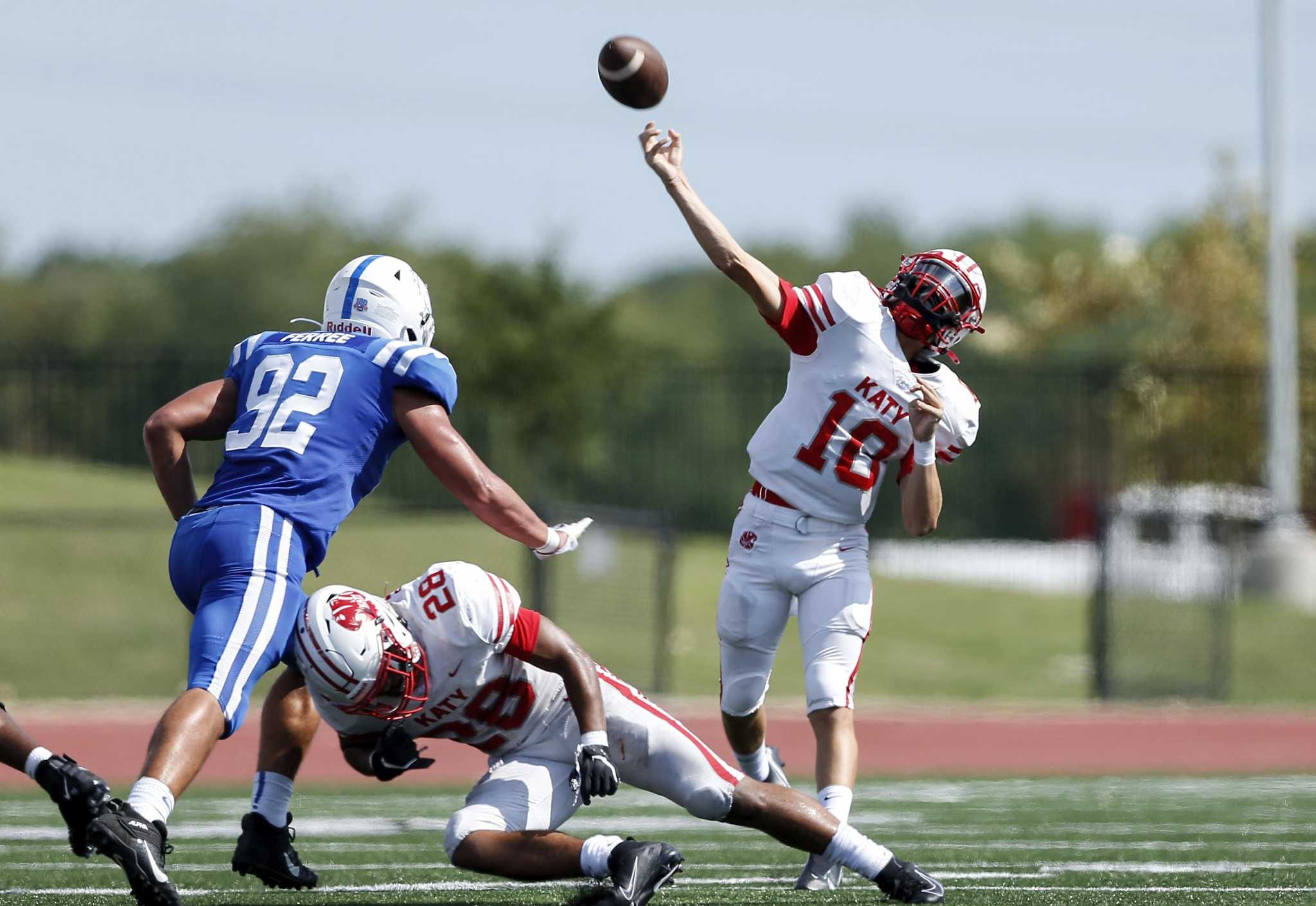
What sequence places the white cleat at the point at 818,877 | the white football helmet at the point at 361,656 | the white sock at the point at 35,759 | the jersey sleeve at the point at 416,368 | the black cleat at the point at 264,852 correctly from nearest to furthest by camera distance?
the white football helmet at the point at 361,656
the white sock at the point at 35,759
the black cleat at the point at 264,852
the jersey sleeve at the point at 416,368
the white cleat at the point at 818,877

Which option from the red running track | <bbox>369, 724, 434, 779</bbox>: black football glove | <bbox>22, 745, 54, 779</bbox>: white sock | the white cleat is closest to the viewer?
<bbox>22, 745, 54, 779</bbox>: white sock

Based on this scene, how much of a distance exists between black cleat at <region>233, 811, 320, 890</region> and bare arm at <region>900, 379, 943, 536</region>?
6.61 ft

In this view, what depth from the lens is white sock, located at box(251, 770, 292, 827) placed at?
454 cm

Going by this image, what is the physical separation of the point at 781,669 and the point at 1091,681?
9.22ft

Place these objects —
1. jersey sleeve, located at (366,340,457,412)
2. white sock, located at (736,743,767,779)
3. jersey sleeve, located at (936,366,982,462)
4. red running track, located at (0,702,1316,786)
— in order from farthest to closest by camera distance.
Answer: red running track, located at (0,702,1316,786) → white sock, located at (736,743,767,779) → jersey sleeve, located at (936,366,982,462) → jersey sleeve, located at (366,340,457,412)

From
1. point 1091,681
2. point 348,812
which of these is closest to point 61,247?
point 1091,681

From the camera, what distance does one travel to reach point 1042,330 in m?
30.7

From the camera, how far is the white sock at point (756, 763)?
18.0ft

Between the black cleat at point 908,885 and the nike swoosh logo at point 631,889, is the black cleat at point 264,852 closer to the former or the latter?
the nike swoosh logo at point 631,889

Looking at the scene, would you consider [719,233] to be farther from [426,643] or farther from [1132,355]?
[1132,355]

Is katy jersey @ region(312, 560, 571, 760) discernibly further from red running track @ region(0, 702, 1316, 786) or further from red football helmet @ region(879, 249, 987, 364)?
red running track @ region(0, 702, 1316, 786)

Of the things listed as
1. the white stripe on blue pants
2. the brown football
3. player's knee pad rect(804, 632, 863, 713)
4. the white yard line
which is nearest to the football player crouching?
the white stripe on blue pants

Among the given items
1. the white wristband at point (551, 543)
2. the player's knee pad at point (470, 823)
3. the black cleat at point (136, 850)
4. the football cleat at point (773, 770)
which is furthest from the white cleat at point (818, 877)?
the black cleat at point (136, 850)

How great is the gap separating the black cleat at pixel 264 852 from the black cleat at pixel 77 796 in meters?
0.53
